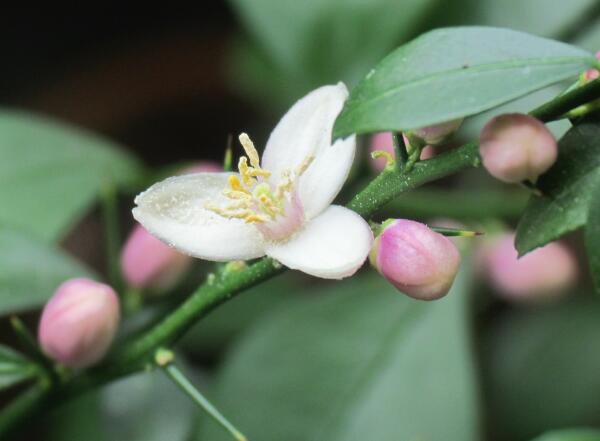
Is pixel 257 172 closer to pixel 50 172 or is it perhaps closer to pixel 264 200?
pixel 264 200

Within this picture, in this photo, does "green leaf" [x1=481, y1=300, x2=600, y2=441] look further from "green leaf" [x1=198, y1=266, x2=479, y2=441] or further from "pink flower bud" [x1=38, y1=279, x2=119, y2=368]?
"pink flower bud" [x1=38, y1=279, x2=119, y2=368]

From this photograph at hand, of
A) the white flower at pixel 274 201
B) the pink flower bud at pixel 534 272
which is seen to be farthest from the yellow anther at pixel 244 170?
the pink flower bud at pixel 534 272

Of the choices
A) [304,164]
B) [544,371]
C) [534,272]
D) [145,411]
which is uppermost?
[304,164]

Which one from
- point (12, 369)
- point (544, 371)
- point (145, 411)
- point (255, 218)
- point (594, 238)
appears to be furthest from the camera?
point (544, 371)

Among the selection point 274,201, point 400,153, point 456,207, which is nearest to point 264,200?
point 274,201

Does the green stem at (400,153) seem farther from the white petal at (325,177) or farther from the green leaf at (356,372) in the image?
the green leaf at (356,372)

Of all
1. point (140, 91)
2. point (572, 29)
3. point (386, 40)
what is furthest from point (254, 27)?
point (140, 91)
